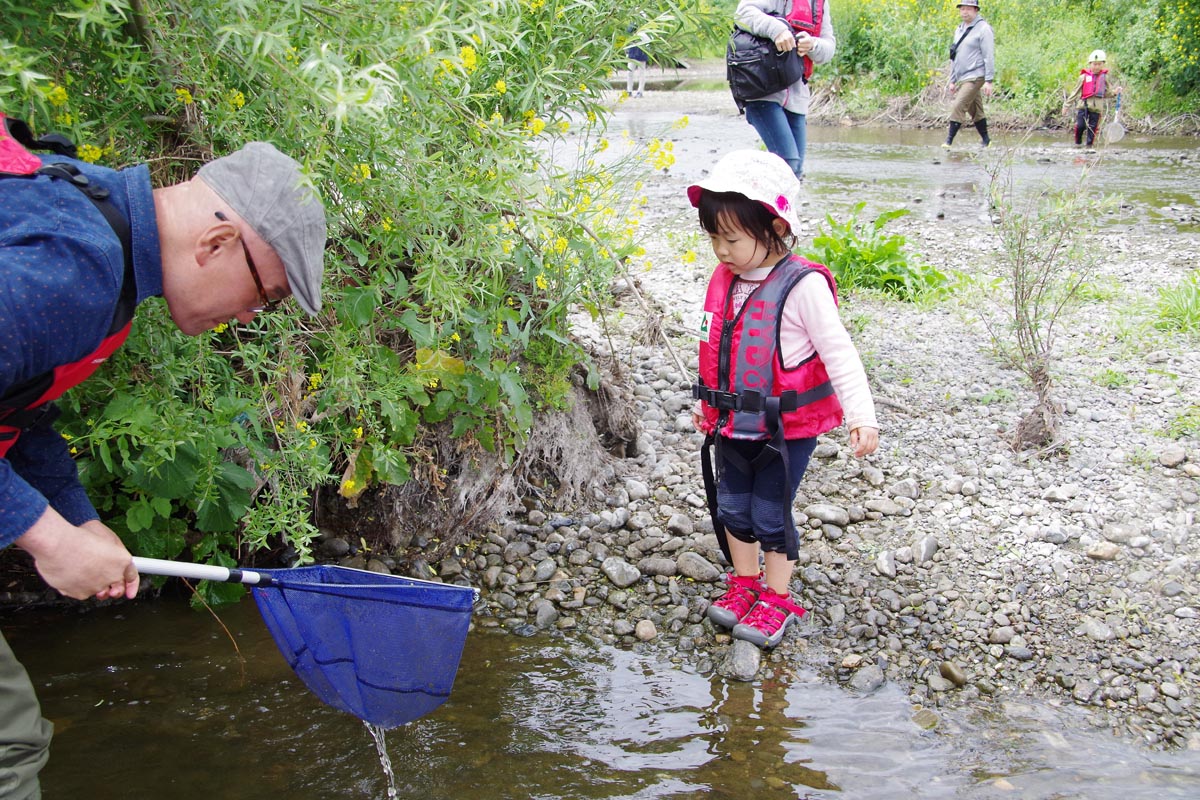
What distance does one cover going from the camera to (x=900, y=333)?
548 centimetres

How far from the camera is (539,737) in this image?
291 centimetres

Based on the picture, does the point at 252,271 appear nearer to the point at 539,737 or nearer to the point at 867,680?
the point at 539,737

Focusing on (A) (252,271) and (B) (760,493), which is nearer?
(A) (252,271)

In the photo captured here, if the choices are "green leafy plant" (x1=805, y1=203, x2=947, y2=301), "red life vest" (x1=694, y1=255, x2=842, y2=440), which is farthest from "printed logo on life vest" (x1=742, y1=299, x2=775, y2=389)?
"green leafy plant" (x1=805, y1=203, x2=947, y2=301)

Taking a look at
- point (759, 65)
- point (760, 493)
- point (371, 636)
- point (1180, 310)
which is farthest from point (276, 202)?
point (1180, 310)

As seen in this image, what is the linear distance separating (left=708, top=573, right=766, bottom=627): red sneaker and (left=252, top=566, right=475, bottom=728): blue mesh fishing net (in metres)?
1.14

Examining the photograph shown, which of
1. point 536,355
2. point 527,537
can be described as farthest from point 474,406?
point 527,537

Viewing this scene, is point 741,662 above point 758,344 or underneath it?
underneath

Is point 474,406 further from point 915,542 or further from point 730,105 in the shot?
point 730,105

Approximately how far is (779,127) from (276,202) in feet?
13.3

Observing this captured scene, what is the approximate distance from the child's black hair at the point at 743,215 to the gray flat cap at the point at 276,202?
4.70ft

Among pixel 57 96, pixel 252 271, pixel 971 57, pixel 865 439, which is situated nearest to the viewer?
pixel 252 271

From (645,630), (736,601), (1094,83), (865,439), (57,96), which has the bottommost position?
(645,630)

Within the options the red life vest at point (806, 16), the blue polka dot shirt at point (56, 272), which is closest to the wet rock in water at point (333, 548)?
the blue polka dot shirt at point (56, 272)
